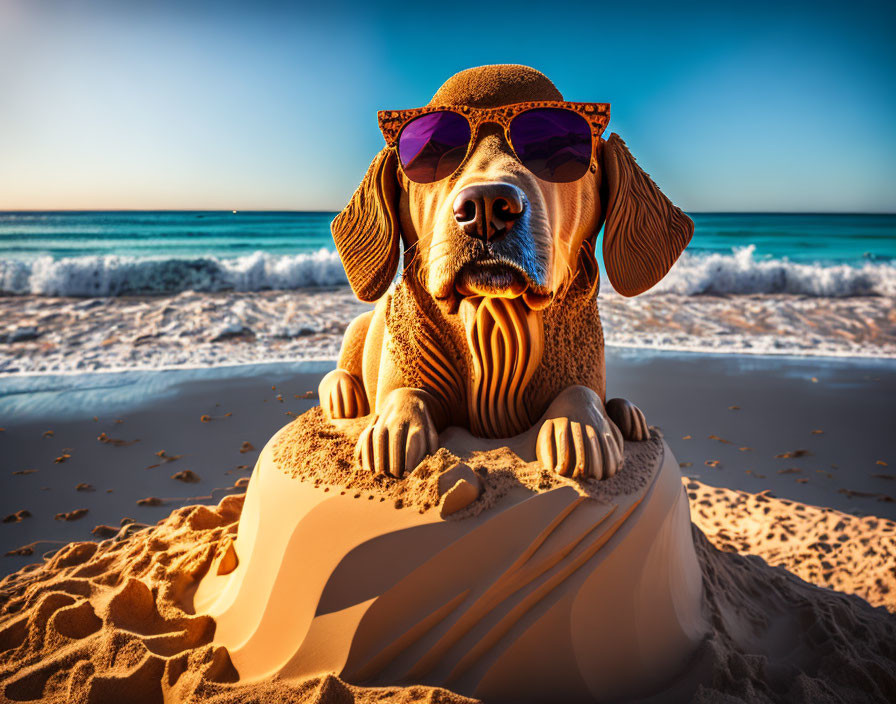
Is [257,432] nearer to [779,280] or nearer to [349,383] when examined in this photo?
[349,383]

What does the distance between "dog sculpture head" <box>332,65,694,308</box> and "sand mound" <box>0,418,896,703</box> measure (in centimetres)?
56

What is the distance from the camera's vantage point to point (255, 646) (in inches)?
56.7

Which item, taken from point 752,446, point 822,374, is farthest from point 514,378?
point 822,374

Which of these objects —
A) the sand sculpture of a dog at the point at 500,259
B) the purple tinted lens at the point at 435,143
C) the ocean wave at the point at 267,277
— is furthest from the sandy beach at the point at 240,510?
the ocean wave at the point at 267,277

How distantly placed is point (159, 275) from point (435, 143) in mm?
12925

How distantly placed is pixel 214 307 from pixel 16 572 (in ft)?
23.0

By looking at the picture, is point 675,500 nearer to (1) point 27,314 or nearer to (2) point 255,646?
(2) point 255,646

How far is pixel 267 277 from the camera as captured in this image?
13.0 m

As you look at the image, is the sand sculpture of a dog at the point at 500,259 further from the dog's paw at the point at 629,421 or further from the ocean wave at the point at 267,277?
the ocean wave at the point at 267,277

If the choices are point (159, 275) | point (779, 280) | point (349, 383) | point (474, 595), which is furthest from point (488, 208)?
point (159, 275)

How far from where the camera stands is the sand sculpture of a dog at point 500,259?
1421 mm

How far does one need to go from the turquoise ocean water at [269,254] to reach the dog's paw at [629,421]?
10.7 metres

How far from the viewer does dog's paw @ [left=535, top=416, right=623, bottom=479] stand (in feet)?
4.84

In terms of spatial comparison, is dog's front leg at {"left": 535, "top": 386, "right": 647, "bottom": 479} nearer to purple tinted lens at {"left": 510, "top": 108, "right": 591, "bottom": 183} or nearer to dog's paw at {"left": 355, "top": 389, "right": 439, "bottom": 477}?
dog's paw at {"left": 355, "top": 389, "right": 439, "bottom": 477}
